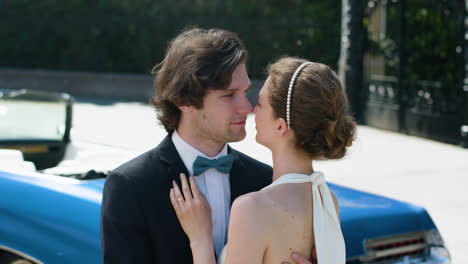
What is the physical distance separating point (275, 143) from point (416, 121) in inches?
440

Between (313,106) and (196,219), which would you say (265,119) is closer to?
(313,106)

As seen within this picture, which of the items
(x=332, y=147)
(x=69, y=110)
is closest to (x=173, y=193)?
(x=332, y=147)

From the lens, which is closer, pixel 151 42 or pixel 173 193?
pixel 173 193

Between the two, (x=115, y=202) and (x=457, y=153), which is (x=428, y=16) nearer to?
(x=457, y=153)

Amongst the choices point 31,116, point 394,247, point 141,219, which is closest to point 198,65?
point 141,219

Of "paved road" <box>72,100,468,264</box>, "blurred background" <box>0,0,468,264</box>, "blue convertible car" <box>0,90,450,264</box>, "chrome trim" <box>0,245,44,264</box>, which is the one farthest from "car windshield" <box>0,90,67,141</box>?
"paved road" <box>72,100,468,264</box>

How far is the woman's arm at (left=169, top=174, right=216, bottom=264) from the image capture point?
2225mm

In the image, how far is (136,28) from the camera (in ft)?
66.1

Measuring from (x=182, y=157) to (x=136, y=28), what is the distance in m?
18.1

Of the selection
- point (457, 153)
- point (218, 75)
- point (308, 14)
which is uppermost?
point (218, 75)

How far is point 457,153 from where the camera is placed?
36.3 ft

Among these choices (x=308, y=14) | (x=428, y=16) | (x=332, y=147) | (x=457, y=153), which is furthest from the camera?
(x=308, y=14)

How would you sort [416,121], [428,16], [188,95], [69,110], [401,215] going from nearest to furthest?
[188,95]
[401,215]
[69,110]
[416,121]
[428,16]

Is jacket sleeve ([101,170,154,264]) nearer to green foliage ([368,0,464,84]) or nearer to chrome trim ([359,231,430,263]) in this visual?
chrome trim ([359,231,430,263])
